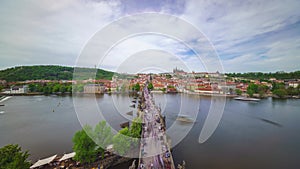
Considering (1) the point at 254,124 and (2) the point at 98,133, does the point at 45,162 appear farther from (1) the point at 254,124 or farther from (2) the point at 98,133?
(1) the point at 254,124

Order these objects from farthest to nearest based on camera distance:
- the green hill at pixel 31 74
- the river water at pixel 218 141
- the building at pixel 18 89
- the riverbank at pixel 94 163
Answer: the green hill at pixel 31 74 < the building at pixel 18 89 < the river water at pixel 218 141 < the riverbank at pixel 94 163

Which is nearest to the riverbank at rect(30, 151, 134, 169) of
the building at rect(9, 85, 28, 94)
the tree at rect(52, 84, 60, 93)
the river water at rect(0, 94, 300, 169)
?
the river water at rect(0, 94, 300, 169)

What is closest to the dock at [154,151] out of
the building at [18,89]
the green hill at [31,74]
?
the building at [18,89]

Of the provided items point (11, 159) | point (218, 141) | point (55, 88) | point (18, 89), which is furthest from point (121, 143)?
point (18, 89)

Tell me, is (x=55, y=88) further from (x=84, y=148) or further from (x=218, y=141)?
(x=218, y=141)

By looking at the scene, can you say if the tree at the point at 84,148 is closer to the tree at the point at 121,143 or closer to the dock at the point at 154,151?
the tree at the point at 121,143

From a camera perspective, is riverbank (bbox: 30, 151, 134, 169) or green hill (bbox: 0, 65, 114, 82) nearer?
riverbank (bbox: 30, 151, 134, 169)

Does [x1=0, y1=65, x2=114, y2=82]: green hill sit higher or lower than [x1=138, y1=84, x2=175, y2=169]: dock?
Result: higher

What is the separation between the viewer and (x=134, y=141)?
9.47 feet

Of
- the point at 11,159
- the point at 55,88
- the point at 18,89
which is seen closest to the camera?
the point at 11,159

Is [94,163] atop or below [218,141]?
atop

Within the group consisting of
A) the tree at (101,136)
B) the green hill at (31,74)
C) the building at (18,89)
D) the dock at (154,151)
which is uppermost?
the green hill at (31,74)

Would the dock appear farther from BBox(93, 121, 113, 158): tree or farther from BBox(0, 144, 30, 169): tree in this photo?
BBox(0, 144, 30, 169): tree

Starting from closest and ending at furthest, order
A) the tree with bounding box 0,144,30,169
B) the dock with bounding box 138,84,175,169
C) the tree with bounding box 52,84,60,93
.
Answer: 1. the tree with bounding box 0,144,30,169
2. the dock with bounding box 138,84,175,169
3. the tree with bounding box 52,84,60,93
